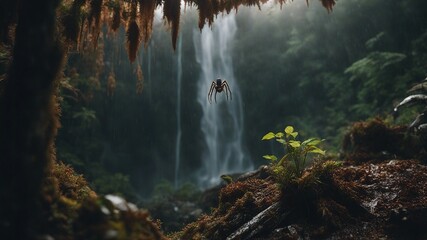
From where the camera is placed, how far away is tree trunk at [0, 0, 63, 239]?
2676 millimetres

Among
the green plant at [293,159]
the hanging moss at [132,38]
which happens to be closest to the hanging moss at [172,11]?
the hanging moss at [132,38]

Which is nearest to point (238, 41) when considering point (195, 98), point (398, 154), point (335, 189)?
point (195, 98)

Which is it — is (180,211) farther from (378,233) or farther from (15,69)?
(15,69)

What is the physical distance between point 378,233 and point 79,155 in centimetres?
2132

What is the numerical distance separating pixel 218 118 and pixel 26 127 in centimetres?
2625

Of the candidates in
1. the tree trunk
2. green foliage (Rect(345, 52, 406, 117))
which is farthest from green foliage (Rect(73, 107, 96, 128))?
the tree trunk

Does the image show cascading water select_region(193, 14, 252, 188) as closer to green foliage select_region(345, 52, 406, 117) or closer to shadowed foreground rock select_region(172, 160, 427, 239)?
green foliage select_region(345, 52, 406, 117)

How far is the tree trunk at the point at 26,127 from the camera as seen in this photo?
2.68m

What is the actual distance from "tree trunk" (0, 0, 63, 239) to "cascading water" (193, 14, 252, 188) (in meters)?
24.0

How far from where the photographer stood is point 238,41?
30594 mm

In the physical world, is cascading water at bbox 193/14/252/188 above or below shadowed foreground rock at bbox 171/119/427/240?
above

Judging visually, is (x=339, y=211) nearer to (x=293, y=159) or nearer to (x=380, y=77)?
(x=293, y=159)

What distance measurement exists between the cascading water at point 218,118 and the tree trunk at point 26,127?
24.0m

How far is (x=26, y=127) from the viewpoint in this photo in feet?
9.30
